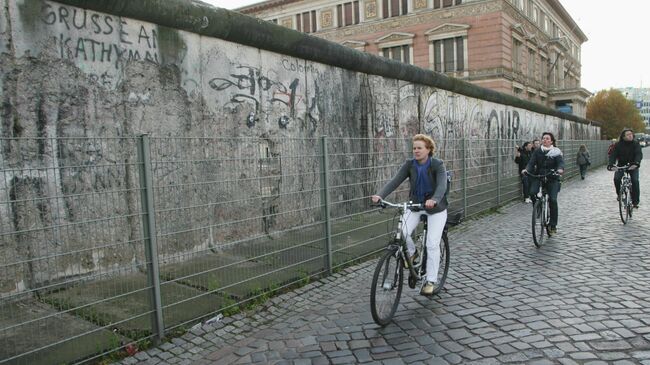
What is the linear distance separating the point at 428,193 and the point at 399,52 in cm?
4336

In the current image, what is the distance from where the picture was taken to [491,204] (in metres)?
11.4

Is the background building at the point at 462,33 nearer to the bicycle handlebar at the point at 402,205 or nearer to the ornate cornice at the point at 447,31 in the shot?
the ornate cornice at the point at 447,31

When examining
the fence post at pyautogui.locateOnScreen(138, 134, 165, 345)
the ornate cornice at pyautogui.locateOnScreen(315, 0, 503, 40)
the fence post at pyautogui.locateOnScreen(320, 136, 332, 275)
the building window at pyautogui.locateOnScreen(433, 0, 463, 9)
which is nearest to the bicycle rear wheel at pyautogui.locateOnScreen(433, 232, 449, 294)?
the fence post at pyautogui.locateOnScreen(320, 136, 332, 275)

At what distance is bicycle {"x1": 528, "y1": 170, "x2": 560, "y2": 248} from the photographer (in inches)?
286

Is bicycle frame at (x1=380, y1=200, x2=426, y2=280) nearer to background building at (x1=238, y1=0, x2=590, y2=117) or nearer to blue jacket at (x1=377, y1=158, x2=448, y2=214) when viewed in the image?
blue jacket at (x1=377, y1=158, x2=448, y2=214)

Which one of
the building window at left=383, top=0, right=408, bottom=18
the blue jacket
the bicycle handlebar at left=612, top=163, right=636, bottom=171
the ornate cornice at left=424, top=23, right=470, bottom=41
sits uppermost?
the building window at left=383, top=0, right=408, bottom=18

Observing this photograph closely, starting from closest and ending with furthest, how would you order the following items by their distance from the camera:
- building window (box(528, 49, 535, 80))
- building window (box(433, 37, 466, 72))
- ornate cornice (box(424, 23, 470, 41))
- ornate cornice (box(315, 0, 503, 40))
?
ornate cornice (box(315, 0, 503, 40)) < ornate cornice (box(424, 23, 470, 41)) < building window (box(433, 37, 466, 72)) < building window (box(528, 49, 535, 80))

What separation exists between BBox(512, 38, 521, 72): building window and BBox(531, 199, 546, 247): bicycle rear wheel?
3921 centimetres

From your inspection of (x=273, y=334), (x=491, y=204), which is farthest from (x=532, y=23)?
(x=273, y=334)

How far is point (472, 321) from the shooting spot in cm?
430

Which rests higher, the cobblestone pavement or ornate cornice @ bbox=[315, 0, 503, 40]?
ornate cornice @ bbox=[315, 0, 503, 40]

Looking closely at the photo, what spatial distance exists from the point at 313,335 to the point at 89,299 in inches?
73.1

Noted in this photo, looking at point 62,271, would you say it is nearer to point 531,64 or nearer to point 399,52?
point 399,52

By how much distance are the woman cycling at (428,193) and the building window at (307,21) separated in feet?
164
